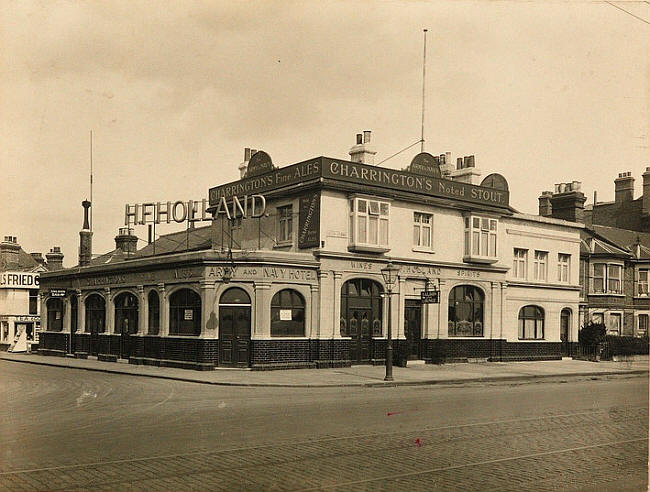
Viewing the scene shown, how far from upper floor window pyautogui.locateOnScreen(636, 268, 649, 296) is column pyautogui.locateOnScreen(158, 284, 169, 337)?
29484 millimetres

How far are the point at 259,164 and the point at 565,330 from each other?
18658 millimetres

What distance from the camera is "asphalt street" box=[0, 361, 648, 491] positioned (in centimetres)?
893


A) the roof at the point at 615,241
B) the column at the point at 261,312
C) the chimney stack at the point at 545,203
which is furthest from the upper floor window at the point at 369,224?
the chimney stack at the point at 545,203

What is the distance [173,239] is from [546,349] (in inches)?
858

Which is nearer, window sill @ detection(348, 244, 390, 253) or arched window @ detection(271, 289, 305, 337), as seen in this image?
arched window @ detection(271, 289, 305, 337)

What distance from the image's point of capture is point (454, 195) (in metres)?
32.0

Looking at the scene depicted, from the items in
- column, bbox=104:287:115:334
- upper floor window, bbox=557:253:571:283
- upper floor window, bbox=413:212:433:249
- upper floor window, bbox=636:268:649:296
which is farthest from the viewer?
upper floor window, bbox=636:268:649:296

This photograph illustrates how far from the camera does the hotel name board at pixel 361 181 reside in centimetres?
2822

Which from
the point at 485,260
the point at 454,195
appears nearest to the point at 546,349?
the point at 485,260

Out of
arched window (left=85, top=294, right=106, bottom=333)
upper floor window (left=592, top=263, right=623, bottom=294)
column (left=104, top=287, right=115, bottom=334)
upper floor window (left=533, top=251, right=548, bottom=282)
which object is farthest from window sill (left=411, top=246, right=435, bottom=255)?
upper floor window (left=592, top=263, right=623, bottom=294)

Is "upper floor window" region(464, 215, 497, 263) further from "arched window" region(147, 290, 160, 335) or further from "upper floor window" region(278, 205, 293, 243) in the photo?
"arched window" region(147, 290, 160, 335)

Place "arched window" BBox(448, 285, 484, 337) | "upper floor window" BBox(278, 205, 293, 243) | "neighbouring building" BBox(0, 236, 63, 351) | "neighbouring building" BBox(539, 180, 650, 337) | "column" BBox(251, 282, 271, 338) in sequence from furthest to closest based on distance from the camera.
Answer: "neighbouring building" BBox(539, 180, 650, 337) < "neighbouring building" BBox(0, 236, 63, 351) < "arched window" BBox(448, 285, 484, 337) < "upper floor window" BBox(278, 205, 293, 243) < "column" BBox(251, 282, 271, 338)

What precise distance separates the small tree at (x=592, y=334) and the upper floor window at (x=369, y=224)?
15.2 m

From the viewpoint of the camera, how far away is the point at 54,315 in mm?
37031
